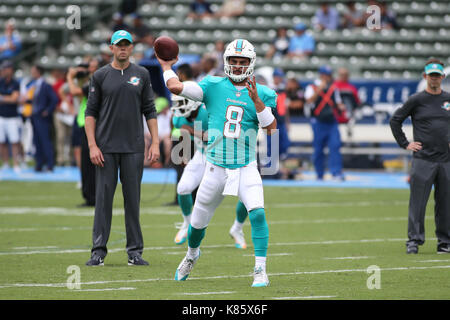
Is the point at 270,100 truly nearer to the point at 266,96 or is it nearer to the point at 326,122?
the point at 266,96

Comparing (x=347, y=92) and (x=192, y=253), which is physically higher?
(x=347, y=92)

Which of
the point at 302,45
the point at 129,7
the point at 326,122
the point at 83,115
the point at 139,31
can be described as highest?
the point at 129,7

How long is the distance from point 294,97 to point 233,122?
52.0ft

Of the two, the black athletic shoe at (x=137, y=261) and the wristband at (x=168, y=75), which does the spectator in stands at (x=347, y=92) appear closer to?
the black athletic shoe at (x=137, y=261)

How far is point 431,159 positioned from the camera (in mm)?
10742

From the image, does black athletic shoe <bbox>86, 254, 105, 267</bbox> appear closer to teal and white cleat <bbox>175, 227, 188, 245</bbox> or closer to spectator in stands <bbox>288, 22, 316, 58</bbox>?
teal and white cleat <bbox>175, 227, 188, 245</bbox>

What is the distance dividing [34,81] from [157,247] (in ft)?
45.2

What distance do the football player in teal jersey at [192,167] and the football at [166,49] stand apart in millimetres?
2984

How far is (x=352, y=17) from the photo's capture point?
2762cm

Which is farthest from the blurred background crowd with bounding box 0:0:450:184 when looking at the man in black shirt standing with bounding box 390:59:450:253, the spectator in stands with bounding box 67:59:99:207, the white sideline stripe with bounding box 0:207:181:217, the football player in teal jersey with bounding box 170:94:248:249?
the man in black shirt standing with bounding box 390:59:450:253

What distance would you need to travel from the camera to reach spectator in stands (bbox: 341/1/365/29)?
90.1 feet

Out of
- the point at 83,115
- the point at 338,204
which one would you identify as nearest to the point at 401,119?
the point at 338,204

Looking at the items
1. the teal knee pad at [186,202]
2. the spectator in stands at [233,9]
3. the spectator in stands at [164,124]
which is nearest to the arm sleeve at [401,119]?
the teal knee pad at [186,202]
